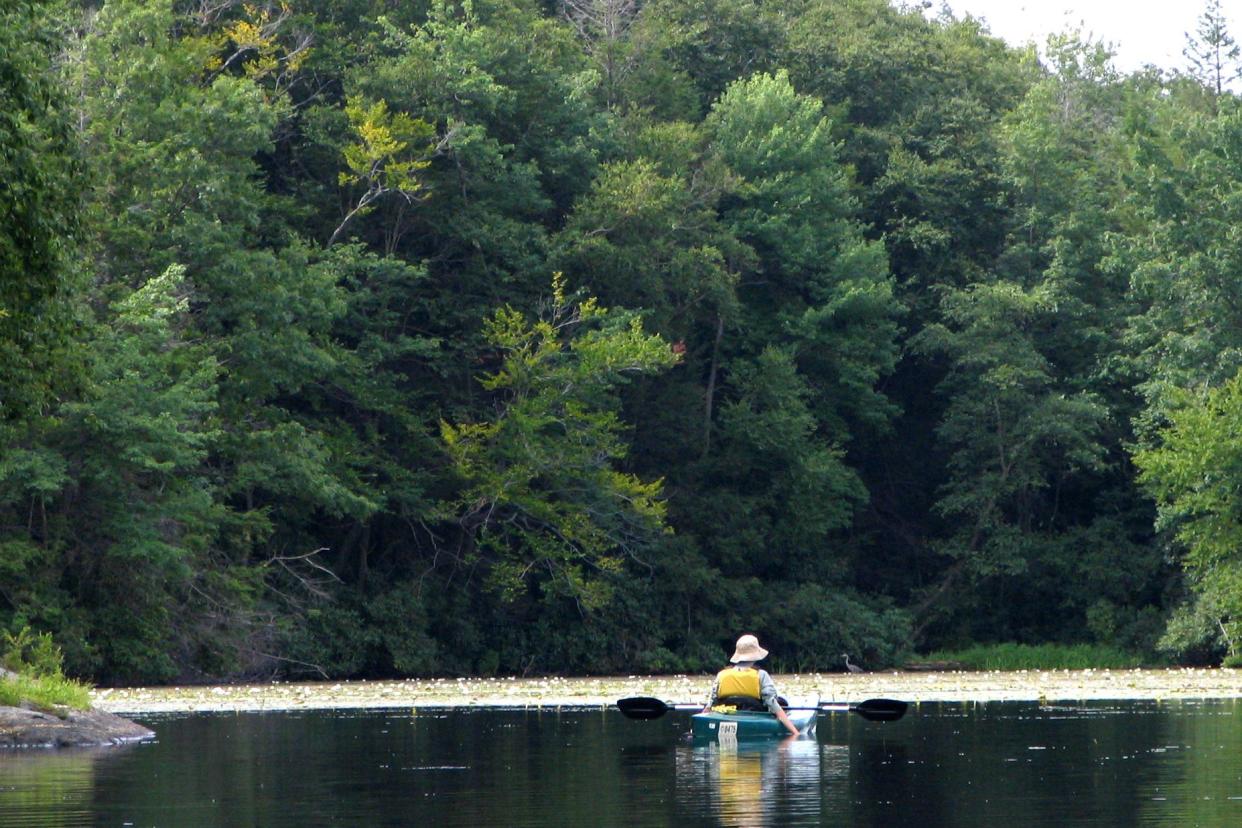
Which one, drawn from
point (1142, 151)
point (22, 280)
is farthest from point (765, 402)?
point (22, 280)

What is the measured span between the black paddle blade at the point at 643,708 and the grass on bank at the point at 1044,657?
2475 centimetres

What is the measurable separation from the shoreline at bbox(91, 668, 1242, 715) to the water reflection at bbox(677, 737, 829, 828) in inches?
181

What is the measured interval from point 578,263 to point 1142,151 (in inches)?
513

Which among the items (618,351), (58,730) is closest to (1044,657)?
(618,351)

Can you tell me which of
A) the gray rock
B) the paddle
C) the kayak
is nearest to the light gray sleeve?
the kayak

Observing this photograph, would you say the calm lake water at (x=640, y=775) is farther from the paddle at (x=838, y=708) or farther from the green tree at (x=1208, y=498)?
the green tree at (x=1208, y=498)

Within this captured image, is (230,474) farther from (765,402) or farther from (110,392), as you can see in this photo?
(765,402)

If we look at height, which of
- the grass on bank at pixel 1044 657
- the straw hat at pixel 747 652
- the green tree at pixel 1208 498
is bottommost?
the grass on bank at pixel 1044 657

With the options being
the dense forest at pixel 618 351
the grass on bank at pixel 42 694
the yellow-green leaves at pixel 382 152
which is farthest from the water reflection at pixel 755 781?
the yellow-green leaves at pixel 382 152

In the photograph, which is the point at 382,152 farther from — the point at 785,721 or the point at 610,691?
the point at 785,721

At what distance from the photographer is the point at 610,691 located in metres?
33.2

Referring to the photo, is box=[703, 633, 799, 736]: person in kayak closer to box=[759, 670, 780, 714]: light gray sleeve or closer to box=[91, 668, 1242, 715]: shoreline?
box=[759, 670, 780, 714]: light gray sleeve

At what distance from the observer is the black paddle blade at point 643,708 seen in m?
22.5

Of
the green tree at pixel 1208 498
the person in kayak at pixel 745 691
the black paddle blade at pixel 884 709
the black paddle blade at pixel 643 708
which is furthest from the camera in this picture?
the green tree at pixel 1208 498
